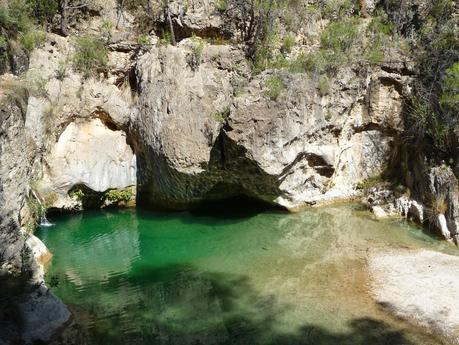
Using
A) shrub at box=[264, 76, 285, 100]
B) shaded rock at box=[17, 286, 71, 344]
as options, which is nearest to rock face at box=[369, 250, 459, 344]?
shrub at box=[264, 76, 285, 100]

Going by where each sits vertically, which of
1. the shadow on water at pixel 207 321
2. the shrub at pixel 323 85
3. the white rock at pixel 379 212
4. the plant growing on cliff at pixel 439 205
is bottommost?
the shadow on water at pixel 207 321

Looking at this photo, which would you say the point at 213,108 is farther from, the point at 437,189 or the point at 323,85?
the point at 437,189

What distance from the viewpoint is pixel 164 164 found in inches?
606

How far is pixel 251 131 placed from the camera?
14.1 meters

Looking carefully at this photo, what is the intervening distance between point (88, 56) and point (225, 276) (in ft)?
32.6

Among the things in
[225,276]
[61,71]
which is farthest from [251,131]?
[61,71]

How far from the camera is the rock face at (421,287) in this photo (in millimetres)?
9031

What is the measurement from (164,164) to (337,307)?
795cm

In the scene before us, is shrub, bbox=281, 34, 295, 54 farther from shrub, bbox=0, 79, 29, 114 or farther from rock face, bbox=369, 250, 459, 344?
shrub, bbox=0, 79, 29, 114

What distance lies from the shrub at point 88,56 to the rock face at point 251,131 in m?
1.53

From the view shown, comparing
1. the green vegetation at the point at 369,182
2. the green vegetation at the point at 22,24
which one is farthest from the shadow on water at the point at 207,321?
the green vegetation at the point at 22,24

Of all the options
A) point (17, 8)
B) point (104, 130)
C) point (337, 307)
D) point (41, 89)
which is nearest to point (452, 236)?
point (337, 307)

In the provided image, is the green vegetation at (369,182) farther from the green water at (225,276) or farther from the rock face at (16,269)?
the rock face at (16,269)

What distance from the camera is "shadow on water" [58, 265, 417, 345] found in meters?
8.55
